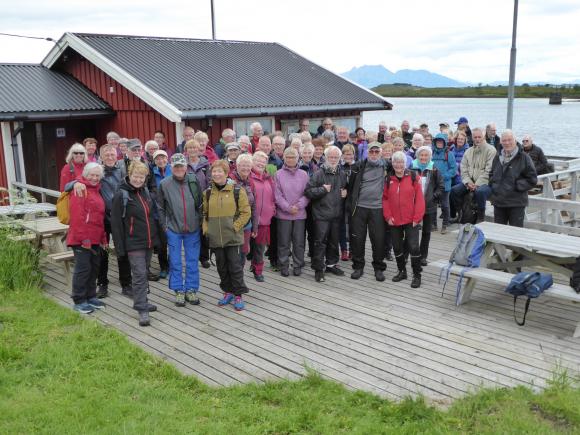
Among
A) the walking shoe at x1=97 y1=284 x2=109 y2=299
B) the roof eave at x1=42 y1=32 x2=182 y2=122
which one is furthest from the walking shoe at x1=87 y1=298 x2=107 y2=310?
the roof eave at x1=42 y1=32 x2=182 y2=122

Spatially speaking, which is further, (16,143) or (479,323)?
(16,143)

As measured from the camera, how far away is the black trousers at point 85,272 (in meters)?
6.50

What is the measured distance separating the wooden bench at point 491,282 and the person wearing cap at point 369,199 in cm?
98

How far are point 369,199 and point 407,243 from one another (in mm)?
716

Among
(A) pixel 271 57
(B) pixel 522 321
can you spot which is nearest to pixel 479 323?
(B) pixel 522 321

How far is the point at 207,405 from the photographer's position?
179 inches

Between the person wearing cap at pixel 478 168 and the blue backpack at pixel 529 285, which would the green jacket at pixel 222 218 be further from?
the person wearing cap at pixel 478 168

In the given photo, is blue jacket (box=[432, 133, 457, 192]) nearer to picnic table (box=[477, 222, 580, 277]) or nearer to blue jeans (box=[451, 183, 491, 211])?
blue jeans (box=[451, 183, 491, 211])

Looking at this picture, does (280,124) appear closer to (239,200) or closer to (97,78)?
(97,78)

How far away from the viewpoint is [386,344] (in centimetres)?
571

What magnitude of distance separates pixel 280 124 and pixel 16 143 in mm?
5480

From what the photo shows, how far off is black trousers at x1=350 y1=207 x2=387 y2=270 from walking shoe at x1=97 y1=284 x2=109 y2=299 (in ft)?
10.2

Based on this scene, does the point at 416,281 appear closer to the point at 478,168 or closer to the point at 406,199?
the point at 406,199

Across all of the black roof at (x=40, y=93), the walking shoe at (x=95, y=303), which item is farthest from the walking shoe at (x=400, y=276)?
the black roof at (x=40, y=93)
